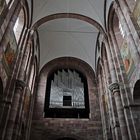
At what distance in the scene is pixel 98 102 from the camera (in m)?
16.7

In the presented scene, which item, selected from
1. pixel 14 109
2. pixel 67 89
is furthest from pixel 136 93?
pixel 67 89

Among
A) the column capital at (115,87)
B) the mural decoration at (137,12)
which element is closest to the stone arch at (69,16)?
the mural decoration at (137,12)

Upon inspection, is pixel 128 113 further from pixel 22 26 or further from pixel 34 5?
pixel 34 5

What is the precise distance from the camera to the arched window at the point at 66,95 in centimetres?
1595

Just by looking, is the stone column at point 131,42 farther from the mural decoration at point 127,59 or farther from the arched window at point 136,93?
the arched window at point 136,93

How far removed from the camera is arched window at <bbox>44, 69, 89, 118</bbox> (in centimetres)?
1595

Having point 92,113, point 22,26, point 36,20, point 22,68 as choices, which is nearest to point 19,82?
point 22,68

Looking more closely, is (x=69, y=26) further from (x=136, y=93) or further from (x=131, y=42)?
(x=136, y=93)

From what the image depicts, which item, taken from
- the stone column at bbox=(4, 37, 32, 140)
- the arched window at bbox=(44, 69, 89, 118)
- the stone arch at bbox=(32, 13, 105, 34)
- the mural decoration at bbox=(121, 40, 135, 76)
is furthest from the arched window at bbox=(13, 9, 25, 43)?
the arched window at bbox=(44, 69, 89, 118)

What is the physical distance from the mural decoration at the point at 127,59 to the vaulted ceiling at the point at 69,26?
367cm

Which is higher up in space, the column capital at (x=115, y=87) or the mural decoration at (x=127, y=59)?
the mural decoration at (x=127, y=59)

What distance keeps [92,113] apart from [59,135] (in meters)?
3.22

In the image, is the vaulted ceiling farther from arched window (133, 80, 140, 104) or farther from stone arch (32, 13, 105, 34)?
arched window (133, 80, 140, 104)

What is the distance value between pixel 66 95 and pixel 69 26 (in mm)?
5985
